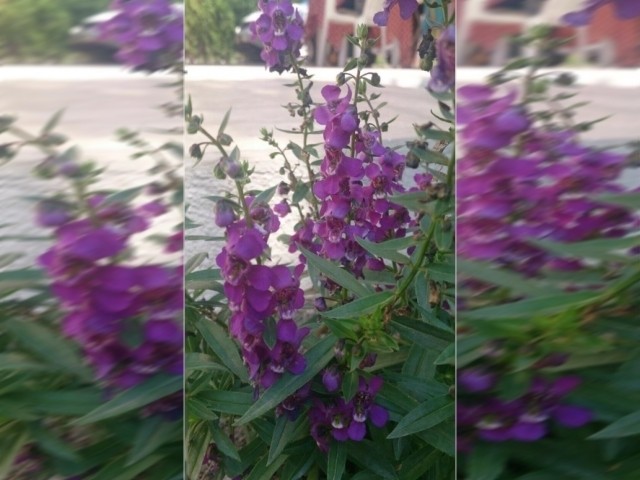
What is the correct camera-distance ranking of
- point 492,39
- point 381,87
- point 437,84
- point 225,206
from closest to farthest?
point 492,39 → point 437,84 → point 225,206 → point 381,87

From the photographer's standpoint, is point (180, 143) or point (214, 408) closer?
point (180, 143)

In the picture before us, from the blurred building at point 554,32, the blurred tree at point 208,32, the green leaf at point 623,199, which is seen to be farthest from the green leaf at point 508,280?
the blurred tree at point 208,32

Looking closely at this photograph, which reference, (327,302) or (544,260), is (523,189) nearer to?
(544,260)

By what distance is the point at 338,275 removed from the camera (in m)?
1.19

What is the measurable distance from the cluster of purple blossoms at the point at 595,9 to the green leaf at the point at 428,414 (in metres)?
0.50

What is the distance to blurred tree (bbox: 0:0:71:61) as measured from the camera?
951mm

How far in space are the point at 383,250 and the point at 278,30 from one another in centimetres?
34

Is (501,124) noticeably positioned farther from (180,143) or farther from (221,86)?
(221,86)

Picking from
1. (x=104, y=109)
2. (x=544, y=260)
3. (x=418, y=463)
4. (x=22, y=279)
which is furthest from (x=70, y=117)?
(x=418, y=463)

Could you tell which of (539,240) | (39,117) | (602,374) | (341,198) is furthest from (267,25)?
(602,374)

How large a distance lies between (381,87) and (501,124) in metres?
0.41

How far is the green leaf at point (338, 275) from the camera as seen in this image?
3.89ft

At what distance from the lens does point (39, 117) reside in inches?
38.0

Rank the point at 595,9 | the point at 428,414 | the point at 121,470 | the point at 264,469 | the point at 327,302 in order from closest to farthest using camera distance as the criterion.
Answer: the point at 595,9
the point at 121,470
the point at 428,414
the point at 264,469
the point at 327,302
